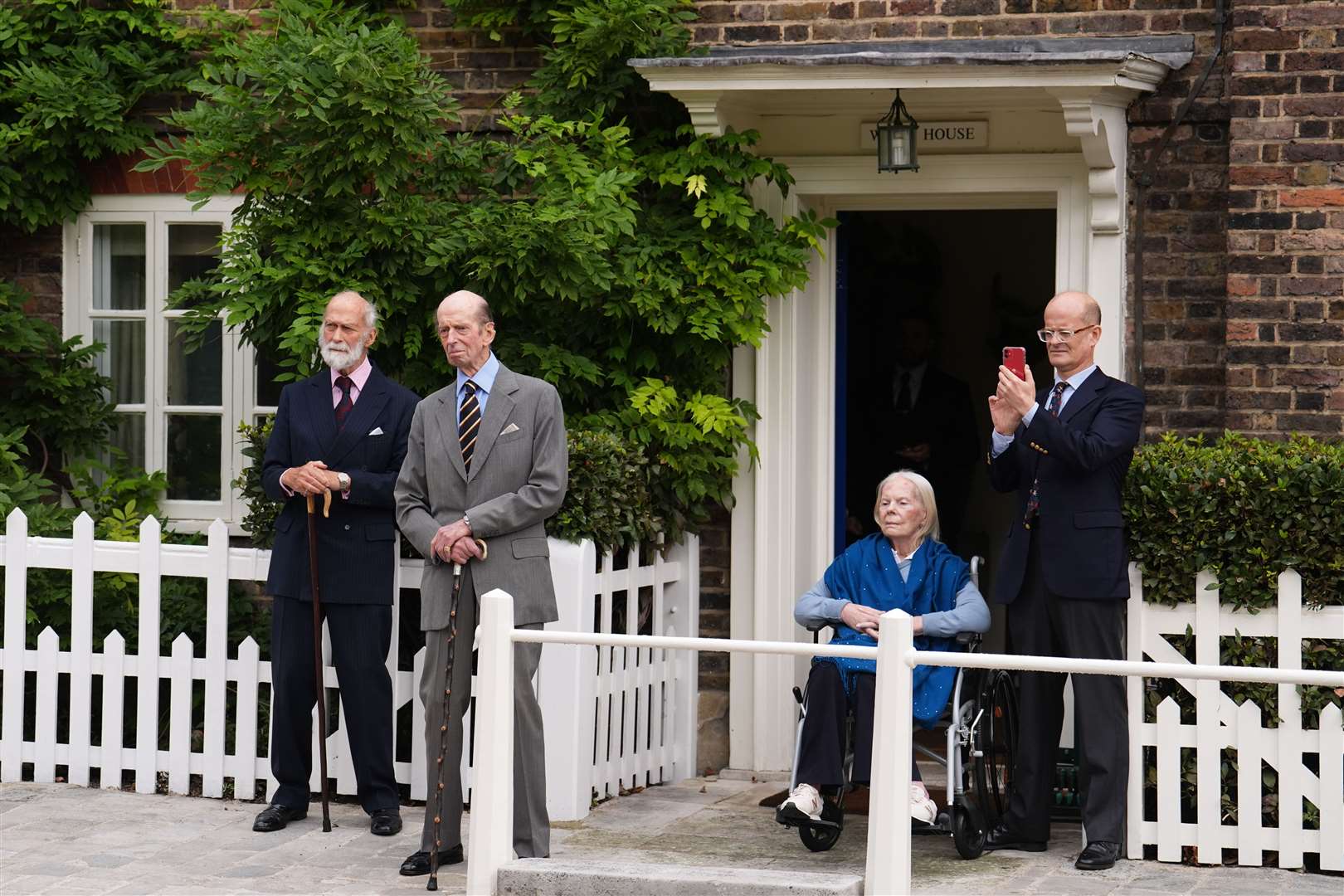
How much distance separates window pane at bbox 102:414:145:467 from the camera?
876 cm

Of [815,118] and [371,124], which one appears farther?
[815,118]

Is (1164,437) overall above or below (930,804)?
above

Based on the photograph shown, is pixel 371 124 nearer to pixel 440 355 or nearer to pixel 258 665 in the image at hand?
pixel 440 355

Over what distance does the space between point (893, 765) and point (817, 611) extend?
1611 mm

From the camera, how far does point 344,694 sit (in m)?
6.77

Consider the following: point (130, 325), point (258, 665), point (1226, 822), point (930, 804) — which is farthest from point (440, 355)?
point (1226, 822)

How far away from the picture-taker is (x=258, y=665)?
723cm

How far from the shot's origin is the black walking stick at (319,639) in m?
6.58

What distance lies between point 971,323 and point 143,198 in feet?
15.0

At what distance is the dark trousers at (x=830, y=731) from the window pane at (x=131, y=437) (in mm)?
3969

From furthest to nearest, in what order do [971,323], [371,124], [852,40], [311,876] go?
[971,323] < [852,40] < [371,124] < [311,876]

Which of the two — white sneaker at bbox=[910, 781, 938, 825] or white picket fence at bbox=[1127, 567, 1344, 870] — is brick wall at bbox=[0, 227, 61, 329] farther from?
white picket fence at bbox=[1127, 567, 1344, 870]

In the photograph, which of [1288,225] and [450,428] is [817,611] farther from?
[1288,225]

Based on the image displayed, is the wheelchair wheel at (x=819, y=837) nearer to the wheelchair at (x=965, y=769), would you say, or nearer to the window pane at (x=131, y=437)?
the wheelchair at (x=965, y=769)
